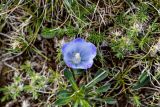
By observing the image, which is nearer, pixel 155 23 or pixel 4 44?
pixel 155 23

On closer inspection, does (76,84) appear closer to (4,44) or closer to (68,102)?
(68,102)

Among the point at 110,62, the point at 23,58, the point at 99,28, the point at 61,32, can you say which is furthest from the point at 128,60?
the point at 23,58

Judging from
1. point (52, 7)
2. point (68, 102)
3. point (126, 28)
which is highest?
point (52, 7)

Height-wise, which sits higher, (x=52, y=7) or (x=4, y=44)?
(x=52, y=7)
